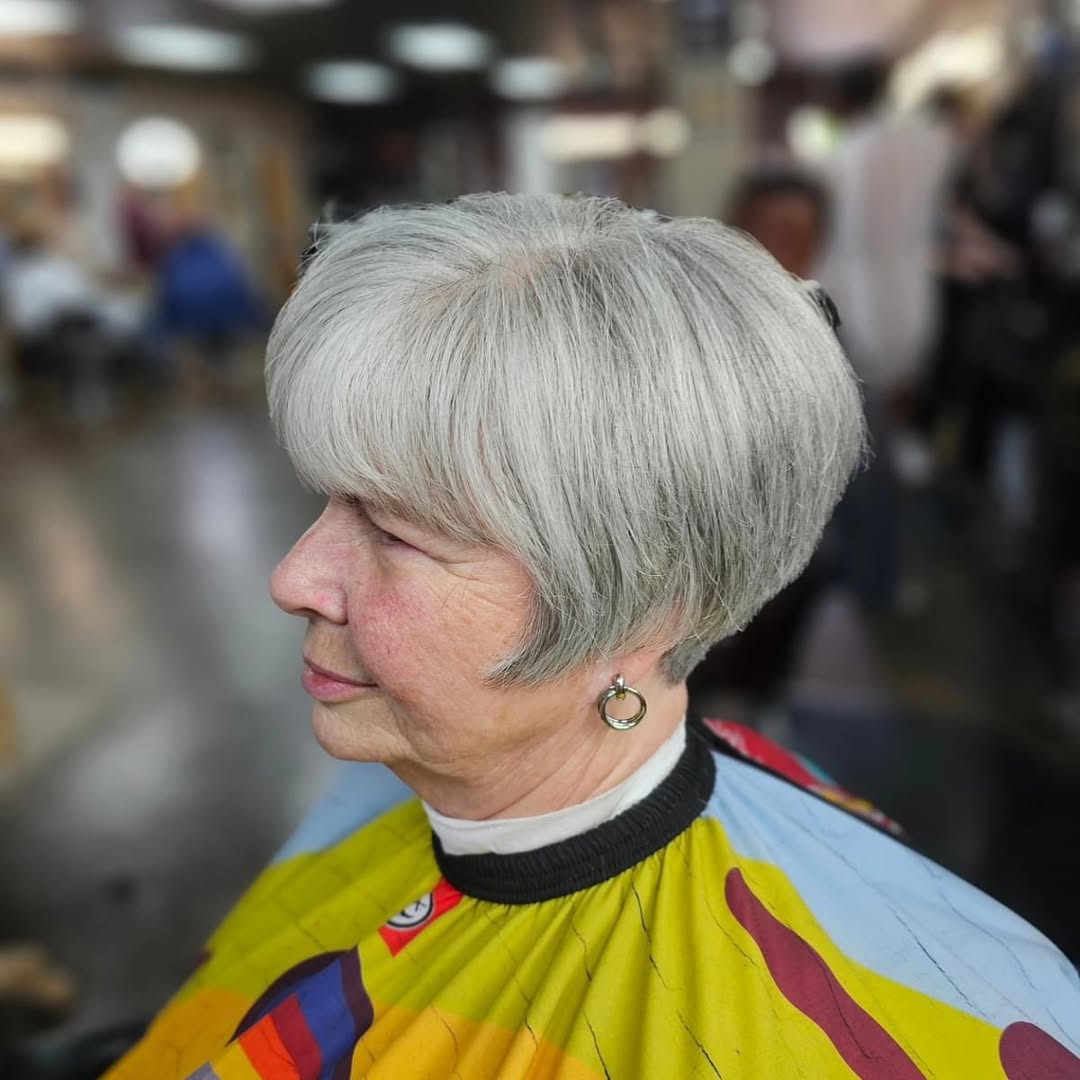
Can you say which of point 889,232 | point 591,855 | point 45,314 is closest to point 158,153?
point 45,314

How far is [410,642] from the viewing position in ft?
2.25

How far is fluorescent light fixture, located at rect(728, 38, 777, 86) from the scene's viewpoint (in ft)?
16.4

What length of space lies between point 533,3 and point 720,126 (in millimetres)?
2842

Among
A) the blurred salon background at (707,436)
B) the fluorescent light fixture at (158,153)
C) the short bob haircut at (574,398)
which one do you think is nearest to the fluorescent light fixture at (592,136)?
the blurred salon background at (707,436)

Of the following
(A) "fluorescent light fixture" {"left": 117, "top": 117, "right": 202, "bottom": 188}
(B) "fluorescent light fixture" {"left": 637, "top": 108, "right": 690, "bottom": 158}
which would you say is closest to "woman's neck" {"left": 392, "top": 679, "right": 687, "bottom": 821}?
(B) "fluorescent light fixture" {"left": 637, "top": 108, "right": 690, "bottom": 158}

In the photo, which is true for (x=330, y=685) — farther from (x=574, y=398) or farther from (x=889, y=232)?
(x=889, y=232)

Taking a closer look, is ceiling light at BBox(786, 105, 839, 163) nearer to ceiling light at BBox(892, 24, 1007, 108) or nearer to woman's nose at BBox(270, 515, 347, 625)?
ceiling light at BBox(892, 24, 1007, 108)

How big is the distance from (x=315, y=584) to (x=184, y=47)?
984cm

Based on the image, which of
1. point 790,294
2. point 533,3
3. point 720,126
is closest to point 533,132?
point 533,3

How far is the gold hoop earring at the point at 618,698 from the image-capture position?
29.0 inches

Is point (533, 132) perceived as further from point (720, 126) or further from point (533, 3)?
point (720, 126)

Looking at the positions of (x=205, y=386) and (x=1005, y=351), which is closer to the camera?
(x=1005, y=351)

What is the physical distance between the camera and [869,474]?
76.9 inches

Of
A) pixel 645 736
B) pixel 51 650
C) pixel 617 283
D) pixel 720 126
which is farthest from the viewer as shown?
pixel 720 126
